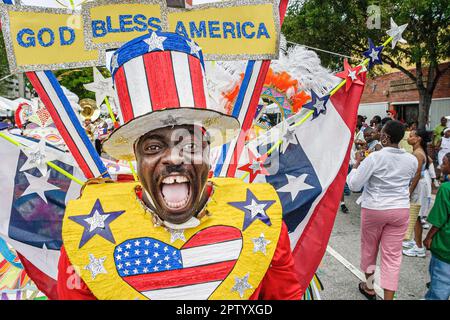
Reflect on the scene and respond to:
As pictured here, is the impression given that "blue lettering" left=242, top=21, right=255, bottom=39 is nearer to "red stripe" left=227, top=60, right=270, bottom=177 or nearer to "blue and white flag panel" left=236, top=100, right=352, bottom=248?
"red stripe" left=227, top=60, right=270, bottom=177

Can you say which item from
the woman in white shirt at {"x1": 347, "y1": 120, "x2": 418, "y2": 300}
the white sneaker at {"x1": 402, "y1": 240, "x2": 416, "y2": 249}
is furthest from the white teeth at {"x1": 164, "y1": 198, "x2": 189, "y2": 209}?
the white sneaker at {"x1": 402, "y1": 240, "x2": 416, "y2": 249}

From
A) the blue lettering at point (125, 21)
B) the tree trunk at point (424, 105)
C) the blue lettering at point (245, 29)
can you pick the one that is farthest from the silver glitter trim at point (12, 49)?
the tree trunk at point (424, 105)

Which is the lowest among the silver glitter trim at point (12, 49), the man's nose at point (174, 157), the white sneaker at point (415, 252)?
the white sneaker at point (415, 252)

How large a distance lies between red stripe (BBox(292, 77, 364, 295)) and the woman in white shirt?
872mm

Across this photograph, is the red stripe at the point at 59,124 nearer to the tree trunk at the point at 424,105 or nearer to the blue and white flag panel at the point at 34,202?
the blue and white flag panel at the point at 34,202

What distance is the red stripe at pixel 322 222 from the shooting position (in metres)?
2.51

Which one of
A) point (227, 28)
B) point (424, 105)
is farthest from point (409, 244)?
point (424, 105)

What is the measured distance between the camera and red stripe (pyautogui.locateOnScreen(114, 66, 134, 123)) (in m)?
1.57

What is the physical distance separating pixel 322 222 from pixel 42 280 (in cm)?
190

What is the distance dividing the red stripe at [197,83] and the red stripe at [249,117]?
83cm

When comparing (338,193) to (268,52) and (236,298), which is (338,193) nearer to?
(268,52)

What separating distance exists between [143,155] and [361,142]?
6035 mm

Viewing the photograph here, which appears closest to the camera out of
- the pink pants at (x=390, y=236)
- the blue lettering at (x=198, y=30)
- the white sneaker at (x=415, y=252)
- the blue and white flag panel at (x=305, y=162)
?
the blue lettering at (x=198, y=30)
